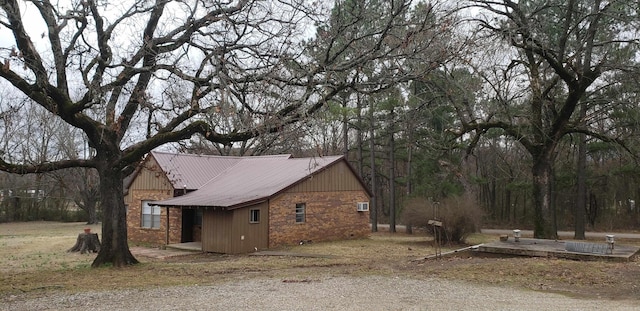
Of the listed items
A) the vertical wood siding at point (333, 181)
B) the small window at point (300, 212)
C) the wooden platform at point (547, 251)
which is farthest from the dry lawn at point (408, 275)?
the vertical wood siding at point (333, 181)

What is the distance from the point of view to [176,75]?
38.5 ft

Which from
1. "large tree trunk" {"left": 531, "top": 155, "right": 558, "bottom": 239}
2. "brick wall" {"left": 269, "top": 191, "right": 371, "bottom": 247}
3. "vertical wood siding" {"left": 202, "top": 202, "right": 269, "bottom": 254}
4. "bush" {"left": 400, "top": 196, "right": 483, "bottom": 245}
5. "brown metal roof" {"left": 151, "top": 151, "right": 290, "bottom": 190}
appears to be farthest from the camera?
"brown metal roof" {"left": 151, "top": 151, "right": 290, "bottom": 190}

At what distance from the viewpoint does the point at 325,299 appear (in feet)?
27.2

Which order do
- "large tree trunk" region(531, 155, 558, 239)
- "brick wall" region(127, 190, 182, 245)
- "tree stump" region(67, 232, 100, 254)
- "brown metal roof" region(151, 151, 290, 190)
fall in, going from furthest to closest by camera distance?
"brown metal roof" region(151, 151, 290, 190) → "brick wall" region(127, 190, 182, 245) → "tree stump" region(67, 232, 100, 254) → "large tree trunk" region(531, 155, 558, 239)

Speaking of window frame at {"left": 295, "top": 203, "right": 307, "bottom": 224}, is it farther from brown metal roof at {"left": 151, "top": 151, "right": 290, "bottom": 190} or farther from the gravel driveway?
the gravel driveway

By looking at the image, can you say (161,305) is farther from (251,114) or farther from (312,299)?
(251,114)

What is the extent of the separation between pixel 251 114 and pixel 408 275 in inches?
188

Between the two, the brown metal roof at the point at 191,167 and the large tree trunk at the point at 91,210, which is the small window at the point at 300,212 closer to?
the brown metal roof at the point at 191,167

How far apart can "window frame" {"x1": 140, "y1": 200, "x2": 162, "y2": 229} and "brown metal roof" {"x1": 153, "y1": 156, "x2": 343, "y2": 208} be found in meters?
1.09

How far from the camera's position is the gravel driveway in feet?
25.1

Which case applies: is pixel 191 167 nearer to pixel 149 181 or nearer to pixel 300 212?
pixel 149 181

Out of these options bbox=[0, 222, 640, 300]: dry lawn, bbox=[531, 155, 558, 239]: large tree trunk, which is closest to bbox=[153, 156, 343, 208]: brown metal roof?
bbox=[0, 222, 640, 300]: dry lawn

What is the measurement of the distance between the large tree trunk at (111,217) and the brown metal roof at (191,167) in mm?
10576

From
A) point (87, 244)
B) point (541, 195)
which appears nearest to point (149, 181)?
point (87, 244)
